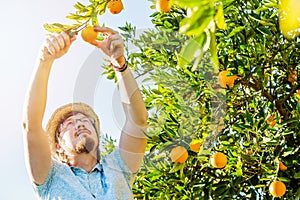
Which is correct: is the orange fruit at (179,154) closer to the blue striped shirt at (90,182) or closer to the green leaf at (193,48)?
the blue striped shirt at (90,182)

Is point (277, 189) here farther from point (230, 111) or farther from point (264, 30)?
point (264, 30)

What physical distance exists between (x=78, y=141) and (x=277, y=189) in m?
0.83

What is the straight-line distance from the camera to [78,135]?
201 centimetres

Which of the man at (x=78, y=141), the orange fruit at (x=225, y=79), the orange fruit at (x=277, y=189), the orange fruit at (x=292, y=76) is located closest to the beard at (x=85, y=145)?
the man at (x=78, y=141)

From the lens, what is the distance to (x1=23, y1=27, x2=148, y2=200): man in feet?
5.70

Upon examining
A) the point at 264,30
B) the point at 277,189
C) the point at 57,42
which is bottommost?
the point at 277,189

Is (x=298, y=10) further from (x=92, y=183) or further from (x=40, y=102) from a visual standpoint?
(x=92, y=183)

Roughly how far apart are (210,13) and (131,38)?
7.24 feet

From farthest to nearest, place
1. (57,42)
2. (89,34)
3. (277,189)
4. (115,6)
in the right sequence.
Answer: (277,189) → (115,6) → (89,34) → (57,42)

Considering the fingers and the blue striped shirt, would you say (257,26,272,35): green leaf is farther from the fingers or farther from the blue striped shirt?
the fingers

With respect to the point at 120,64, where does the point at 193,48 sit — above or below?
below

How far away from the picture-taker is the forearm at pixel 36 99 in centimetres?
174

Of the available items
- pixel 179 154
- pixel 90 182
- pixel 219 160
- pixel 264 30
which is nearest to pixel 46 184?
pixel 90 182

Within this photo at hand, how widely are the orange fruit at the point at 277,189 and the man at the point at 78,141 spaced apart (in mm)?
605
